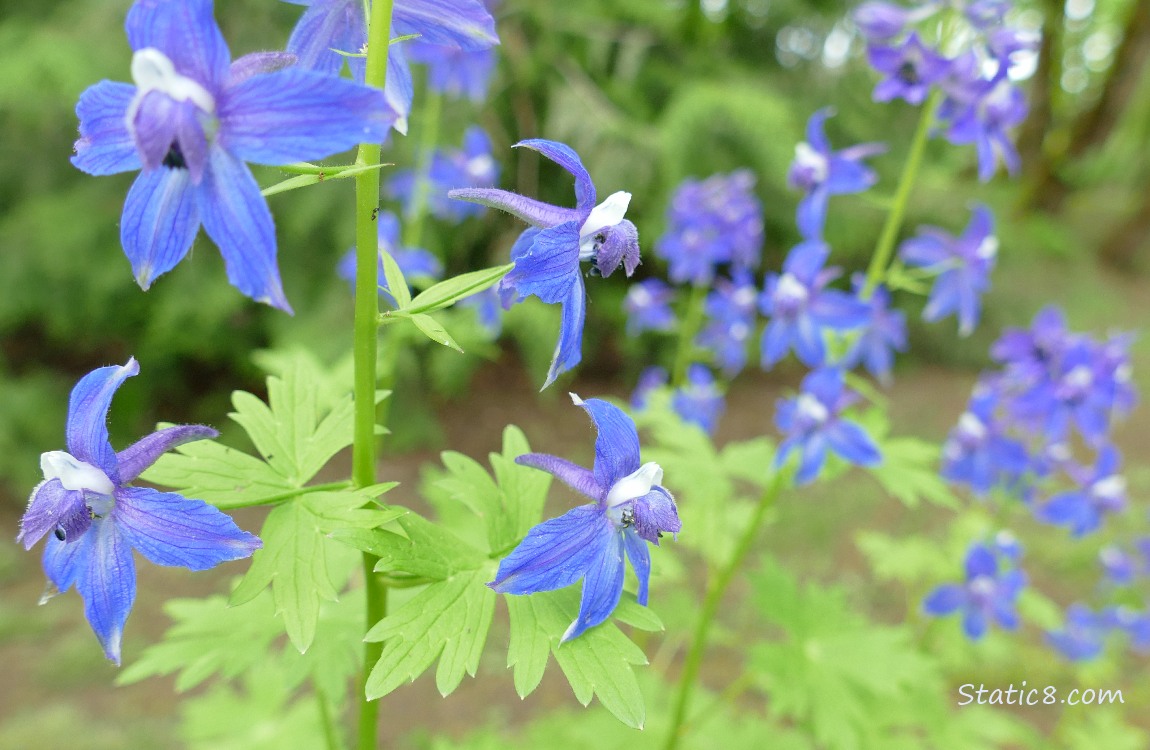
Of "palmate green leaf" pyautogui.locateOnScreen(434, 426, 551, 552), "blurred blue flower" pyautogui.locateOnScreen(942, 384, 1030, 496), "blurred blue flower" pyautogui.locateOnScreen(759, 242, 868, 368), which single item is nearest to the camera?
"palmate green leaf" pyautogui.locateOnScreen(434, 426, 551, 552)

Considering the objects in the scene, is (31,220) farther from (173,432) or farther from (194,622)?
(173,432)

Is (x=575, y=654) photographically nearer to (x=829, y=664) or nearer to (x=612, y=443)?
(x=612, y=443)

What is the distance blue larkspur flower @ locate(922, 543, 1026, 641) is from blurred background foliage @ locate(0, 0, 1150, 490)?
11.3 feet

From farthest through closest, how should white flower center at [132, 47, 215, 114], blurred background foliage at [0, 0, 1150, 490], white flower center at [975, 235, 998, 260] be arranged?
blurred background foliage at [0, 0, 1150, 490], white flower center at [975, 235, 998, 260], white flower center at [132, 47, 215, 114]

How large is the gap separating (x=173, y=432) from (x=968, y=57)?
200 centimetres

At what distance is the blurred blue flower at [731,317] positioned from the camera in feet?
9.62

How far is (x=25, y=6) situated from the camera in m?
5.87

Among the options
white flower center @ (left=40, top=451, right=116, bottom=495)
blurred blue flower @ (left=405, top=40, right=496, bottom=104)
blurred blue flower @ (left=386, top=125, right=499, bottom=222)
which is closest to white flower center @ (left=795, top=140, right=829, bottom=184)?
blurred blue flower @ (left=405, top=40, right=496, bottom=104)

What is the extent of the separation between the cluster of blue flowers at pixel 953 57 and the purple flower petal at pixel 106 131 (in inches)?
68.0

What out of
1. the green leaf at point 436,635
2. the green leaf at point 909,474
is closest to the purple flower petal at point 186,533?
the green leaf at point 436,635

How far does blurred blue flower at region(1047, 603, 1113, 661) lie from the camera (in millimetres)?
3209

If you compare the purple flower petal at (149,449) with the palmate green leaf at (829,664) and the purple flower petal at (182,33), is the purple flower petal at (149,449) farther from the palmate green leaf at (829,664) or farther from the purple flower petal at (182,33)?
the palmate green leaf at (829,664)

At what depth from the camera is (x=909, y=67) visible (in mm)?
1935

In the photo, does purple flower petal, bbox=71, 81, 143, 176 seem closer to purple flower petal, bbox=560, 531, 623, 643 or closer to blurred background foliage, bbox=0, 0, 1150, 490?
purple flower petal, bbox=560, 531, 623, 643
